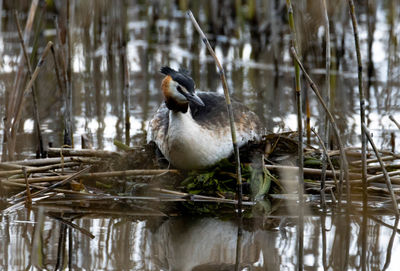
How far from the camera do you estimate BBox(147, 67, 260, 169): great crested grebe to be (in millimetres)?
4684

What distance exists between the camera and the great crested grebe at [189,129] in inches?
184

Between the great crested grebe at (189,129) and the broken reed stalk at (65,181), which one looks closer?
the broken reed stalk at (65,181)

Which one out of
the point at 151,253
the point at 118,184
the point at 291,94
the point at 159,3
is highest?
the point at 159,3

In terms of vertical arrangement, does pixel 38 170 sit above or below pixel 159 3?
below

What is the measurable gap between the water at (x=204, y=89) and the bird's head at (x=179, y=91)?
74 centimetres

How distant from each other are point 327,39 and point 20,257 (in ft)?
6.78

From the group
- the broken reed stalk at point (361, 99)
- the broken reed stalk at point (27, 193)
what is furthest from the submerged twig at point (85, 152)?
the broken reed stalk at point (361, 99)

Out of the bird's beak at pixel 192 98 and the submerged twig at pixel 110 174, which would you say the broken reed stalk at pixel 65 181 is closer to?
the submerged twig at pixel 110 174

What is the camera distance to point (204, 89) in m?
7.66

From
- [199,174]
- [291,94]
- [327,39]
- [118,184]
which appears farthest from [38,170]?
[291,94]

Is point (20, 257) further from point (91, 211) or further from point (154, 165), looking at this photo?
point (154, 165)

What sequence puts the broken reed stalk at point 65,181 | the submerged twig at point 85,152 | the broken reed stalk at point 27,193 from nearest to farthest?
the broken reed stalk at point 27,193
the broken reed stalk at point 65,181
the submerged twig at point 85,152

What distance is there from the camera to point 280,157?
5066 mm

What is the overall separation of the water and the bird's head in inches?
29.1
